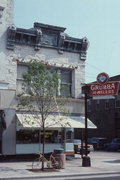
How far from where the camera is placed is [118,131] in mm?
51156

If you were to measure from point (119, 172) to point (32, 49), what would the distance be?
38.0ft

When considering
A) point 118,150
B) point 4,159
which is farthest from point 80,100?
point 118,150

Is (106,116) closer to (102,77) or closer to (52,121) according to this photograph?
(102,77)

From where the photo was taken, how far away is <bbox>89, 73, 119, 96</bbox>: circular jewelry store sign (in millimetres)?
23219

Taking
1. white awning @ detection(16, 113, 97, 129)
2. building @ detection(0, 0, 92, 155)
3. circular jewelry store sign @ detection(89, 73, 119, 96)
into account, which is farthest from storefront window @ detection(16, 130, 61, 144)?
circular jewelry store sign @ detection(89, 73, 119, 96)

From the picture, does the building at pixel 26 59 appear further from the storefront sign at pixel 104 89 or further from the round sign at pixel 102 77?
the round sign at pixel 102 77

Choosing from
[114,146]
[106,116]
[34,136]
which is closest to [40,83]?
[34,136]

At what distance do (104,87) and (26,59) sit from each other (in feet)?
20.6

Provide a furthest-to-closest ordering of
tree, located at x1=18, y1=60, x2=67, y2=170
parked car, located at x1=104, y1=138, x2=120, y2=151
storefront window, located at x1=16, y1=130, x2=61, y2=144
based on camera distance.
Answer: parked car, located at x1=104, y1=138, x2=120, y2=151, storefront window, located at x1=16, y1=130, x2=61, y2=144, tree, located at x1=18, y1=60, x2=67, y2=170

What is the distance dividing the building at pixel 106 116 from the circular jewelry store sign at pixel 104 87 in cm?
2584

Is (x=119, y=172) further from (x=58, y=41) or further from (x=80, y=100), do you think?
(x=58, y=41)

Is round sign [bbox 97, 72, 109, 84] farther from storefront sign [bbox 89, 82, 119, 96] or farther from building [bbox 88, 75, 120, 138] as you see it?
building [bbox 88, 75, 120, 138]

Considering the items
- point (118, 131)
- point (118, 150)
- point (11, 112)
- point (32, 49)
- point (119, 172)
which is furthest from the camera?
point (118, 131)

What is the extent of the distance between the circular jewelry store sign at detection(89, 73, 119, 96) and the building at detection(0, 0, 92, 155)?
2143mm
